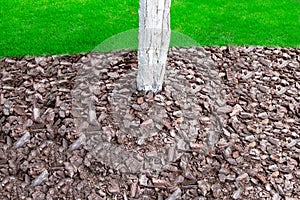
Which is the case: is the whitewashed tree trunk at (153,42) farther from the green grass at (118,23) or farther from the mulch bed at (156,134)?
the green grass at (118,23)

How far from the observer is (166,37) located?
3295 millimetres

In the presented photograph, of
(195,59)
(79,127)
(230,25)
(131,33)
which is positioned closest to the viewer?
(79,127)

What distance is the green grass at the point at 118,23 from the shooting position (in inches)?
181

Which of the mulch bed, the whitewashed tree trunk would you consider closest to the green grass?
the mulch bed

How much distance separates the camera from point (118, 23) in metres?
5.02

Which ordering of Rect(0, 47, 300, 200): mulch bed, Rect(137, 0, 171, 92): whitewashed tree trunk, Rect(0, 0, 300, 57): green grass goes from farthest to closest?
1. Rect(0, 0, 300, 57): green grass
2. Rect(137, 0, 171, 92): whitewashed tree trunk
3. Rect(0, 47, 300, 200): mulch bed

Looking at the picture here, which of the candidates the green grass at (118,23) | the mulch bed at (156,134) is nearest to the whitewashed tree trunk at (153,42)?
the mulch bed at (156,134)

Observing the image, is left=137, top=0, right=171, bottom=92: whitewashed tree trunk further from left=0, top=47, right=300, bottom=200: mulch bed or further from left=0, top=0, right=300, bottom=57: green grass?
left=0, top=0, right=300, bottom=57: green grass

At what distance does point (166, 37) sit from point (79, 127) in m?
0.93

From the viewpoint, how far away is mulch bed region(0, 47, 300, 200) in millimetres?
3020

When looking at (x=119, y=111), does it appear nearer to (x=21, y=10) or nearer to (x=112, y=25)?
(x=112, y=25)

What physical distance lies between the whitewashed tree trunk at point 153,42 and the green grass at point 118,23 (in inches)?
46.6

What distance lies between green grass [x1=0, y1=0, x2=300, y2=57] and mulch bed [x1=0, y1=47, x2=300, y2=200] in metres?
0.61

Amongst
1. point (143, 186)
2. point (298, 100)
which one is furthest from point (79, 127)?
point (298, 100)
